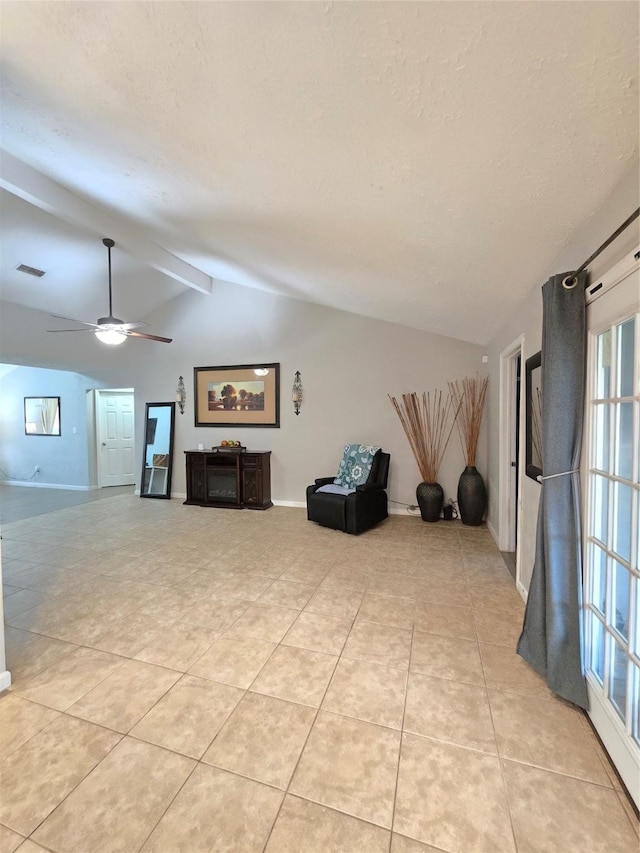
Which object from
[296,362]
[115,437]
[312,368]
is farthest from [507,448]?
[115,437]

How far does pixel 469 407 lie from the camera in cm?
454

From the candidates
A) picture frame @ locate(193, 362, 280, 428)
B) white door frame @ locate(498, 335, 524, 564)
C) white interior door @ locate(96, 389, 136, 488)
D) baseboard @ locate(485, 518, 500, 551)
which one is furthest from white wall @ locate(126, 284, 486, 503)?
white interior door @ locate(96, 389, 136, 488)

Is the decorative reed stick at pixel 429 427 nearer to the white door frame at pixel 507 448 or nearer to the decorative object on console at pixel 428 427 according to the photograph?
the decorative object on console at pixel 428 427

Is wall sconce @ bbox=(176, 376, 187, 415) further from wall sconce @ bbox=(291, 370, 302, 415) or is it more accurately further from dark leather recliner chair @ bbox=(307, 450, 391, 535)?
dark leather recliner chair @ bbox=(307, 450, 391, 535)

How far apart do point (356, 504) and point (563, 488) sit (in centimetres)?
256

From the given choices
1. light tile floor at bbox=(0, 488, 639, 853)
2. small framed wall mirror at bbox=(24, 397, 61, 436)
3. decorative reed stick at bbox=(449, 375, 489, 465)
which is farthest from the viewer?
small framed wall mirror at bbox=(24, 397, 61, 436)

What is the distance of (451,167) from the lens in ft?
4.61

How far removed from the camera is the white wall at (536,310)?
128 cm

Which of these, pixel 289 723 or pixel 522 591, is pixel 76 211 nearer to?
pixel 289 723

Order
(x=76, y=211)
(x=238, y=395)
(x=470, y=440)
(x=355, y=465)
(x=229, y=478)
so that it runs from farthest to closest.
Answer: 1. (x=238, y=395)
2. (x=229, y=478)
3. (x=355, y=465)
4. (x=470, y=440)
5. (x=76, y=211)

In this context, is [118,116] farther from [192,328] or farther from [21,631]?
[192,328]

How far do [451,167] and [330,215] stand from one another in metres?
0.83

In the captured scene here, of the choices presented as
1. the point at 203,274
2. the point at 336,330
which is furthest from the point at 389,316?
the point at 203,274

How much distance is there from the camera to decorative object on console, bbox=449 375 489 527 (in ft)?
13.9
